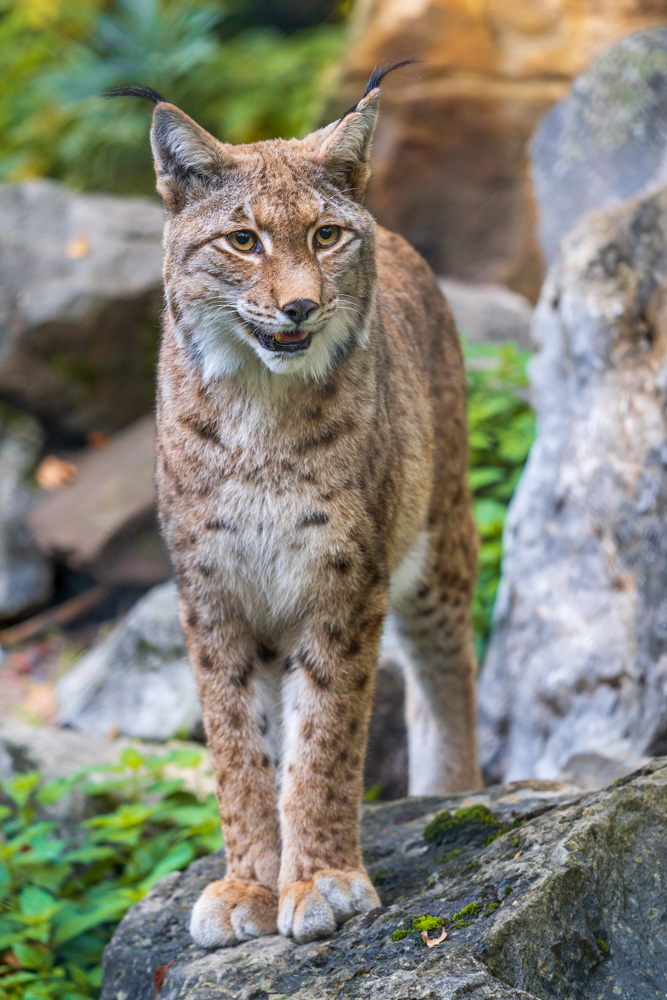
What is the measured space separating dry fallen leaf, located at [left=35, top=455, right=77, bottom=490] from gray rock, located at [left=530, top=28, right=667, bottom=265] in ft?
14.0

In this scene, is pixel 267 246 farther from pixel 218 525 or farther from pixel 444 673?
pixel 444 673

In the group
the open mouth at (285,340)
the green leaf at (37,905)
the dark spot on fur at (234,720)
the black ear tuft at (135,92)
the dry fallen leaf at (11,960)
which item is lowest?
the dry fallen leaf at (11,960)

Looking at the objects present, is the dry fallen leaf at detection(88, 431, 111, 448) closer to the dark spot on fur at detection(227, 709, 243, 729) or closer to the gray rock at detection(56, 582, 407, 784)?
the gray rock at detection(56, 582, 407, 784)

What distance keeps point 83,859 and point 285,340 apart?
90.2 inches

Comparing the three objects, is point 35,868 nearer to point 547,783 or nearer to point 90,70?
point 547,783

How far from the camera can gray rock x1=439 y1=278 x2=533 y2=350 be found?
7.98 metres

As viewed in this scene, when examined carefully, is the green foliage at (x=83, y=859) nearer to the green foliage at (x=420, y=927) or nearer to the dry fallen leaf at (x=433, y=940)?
the green foliage at (x=420, y=927)

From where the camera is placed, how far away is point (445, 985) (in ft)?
6.86

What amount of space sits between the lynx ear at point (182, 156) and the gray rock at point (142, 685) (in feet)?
10.5

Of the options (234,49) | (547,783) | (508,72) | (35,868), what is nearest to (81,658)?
(35,868)

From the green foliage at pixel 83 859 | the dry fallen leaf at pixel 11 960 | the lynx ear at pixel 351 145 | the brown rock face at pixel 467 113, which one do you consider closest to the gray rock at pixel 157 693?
the green foliage at pixel 83 859

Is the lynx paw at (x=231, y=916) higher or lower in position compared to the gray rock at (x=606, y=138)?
lower

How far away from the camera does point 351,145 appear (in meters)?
3.05

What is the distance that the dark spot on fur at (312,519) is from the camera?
9.53ft
